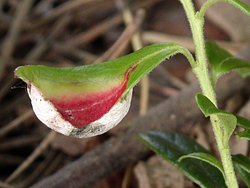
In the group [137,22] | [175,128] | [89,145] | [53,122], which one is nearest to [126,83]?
[53,122]

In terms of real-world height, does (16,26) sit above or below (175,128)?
above

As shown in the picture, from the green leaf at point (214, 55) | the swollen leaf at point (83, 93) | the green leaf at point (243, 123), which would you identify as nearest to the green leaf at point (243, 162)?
the green leaf at point (243, 123)

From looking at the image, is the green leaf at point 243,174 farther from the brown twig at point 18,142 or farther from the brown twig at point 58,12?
the brown twig at point 58,12

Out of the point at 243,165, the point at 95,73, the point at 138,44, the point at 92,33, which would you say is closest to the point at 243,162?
the point at 243,165

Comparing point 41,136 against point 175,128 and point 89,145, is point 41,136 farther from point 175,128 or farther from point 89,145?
point 175,128

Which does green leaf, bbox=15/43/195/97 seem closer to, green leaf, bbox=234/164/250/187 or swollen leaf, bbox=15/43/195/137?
swollen leaf, bbox=15/43/195/137

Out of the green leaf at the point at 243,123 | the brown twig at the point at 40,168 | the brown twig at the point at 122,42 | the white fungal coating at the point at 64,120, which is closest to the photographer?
the white fungal coating at the point at 64,120

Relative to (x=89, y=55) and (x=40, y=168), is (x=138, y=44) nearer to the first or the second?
(x=89, y=55)
